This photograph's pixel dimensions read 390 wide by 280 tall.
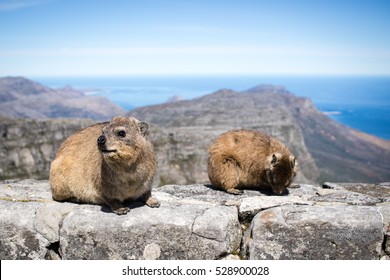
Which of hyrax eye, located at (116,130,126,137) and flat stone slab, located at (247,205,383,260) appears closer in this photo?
flat stone slab, located at (247,205,383,260)

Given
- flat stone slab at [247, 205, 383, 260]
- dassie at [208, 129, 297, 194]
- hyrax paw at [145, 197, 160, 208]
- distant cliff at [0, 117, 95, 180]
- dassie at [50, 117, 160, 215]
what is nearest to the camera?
flat stone slab at [247, 205, 383, 260]

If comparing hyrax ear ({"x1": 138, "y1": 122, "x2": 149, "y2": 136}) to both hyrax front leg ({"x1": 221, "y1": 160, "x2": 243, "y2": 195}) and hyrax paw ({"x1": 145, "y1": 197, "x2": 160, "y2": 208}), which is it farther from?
hyrax front leg ({"x1": 221, "y1": 160, "x2": 243, "y2": 195})

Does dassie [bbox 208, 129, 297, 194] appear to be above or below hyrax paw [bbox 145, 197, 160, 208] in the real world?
above

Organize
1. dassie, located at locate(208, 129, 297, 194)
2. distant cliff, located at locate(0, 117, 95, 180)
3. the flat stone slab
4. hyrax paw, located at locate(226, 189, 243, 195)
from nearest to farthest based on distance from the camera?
the flat stone slab, hyrax paw, located at locate(226, 189, 243, 195), dassie, located at locate(208, 129, 297, 194), distant cliff, located at locate(0, 117, 95, 180)

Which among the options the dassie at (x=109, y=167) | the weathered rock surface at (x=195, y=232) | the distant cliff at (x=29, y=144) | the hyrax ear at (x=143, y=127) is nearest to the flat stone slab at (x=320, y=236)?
the weathered rock surface at (x=195, y=232)

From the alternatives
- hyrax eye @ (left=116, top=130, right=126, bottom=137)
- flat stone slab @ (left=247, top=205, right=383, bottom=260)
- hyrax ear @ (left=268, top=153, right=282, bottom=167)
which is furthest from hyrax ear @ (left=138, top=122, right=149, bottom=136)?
hyrax ear @ (left=268, top=153, right=282, bottom=167)

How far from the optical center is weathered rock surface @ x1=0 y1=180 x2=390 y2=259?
592cm

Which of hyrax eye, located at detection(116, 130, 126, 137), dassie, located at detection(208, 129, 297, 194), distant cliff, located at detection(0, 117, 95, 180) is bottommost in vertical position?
distant cliff, located at detection(0, 117, 95, 180)

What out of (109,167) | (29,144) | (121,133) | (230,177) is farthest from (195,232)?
→ (29,144)

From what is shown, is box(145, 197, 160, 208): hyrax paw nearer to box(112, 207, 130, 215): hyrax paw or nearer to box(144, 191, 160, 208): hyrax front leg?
box(144, 191, 160, 208): hyrax front leg

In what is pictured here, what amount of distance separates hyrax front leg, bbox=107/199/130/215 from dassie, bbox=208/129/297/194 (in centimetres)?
300

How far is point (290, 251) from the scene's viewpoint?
598 cm
